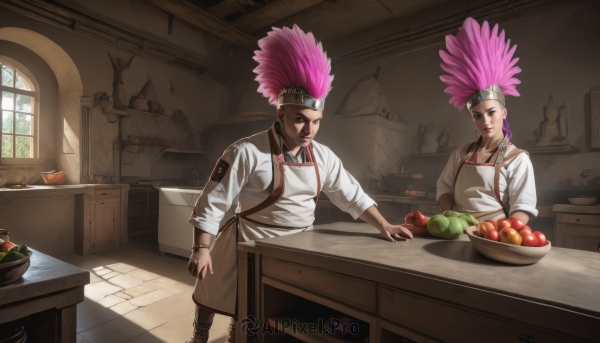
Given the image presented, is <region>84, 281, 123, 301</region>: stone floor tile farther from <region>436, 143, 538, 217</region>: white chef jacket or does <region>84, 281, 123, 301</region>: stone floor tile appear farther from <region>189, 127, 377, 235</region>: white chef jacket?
<region>436, 143, 538, 217</region>: white chef jacket

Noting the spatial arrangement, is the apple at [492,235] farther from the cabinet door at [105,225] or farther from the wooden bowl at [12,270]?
the cabinet door at [105,225]

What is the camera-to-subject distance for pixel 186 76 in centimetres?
688

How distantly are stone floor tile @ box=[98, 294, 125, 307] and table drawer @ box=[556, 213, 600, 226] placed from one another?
14.8 ft

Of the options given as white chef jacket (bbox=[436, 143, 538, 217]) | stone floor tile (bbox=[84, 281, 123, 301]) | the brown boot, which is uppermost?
white chef jacket (bbox=[436, 143, 538, 217])

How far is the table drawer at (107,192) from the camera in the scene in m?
4.93

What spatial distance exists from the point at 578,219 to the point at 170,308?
411cm

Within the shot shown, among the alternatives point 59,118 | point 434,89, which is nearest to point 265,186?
point 434,89

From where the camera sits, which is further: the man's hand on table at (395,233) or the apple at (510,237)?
the man's hand on table at (395,233)

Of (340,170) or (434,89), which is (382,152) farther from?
(340,170)

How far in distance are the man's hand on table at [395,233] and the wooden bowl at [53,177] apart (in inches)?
208

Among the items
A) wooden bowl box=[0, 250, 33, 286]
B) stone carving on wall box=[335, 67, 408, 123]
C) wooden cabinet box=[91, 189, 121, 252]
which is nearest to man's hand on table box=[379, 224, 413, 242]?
wooden bowl box=[0, 250, 33, 286]

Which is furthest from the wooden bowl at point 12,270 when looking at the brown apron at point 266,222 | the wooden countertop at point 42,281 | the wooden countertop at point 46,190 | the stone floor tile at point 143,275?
the wooden countertop at point 46,190

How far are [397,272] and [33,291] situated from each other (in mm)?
1475

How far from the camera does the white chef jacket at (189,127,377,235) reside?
1599 millimetres
